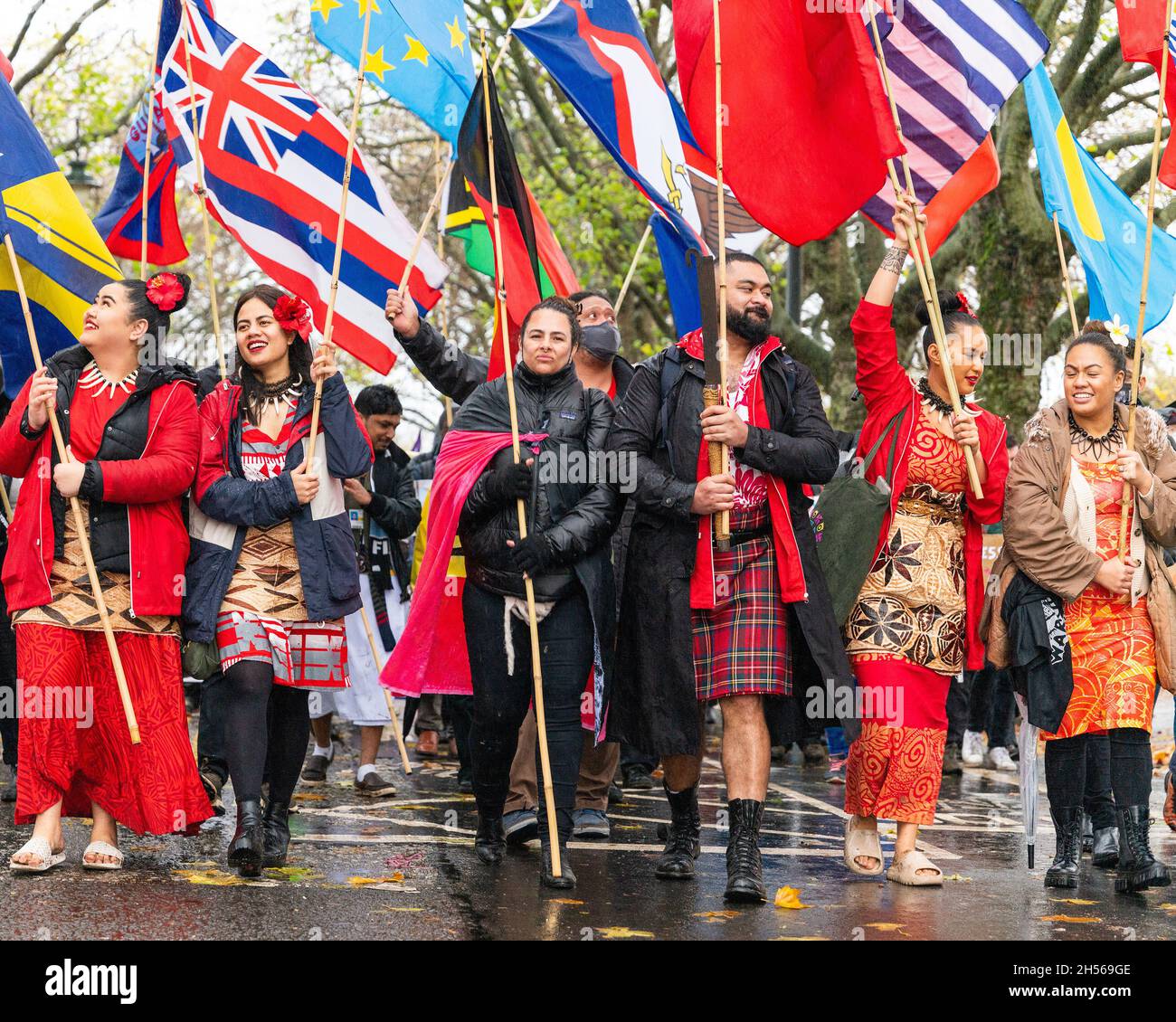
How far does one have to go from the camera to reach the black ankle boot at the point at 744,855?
5969 mm

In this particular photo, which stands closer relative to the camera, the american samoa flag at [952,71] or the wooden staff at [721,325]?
the wooden staff at [721,325]

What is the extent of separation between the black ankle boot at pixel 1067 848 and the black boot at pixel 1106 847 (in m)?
0.43

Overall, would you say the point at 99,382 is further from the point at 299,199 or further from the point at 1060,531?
the point at 1060,531

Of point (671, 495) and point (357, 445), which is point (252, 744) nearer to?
point (357, 445)

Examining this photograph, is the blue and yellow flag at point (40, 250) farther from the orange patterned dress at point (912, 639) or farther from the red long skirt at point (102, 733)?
the orange patterned dress at point (912, 639)

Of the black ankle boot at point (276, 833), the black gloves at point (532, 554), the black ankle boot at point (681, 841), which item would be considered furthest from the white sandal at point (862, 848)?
the black ankle boot at point (276, 833)

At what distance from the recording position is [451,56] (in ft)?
27.0

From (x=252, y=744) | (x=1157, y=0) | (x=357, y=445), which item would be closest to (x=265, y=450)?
(x=357, y=445)

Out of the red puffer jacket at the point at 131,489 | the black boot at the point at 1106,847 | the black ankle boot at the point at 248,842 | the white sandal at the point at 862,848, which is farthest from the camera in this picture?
the black boot at the point at 1106,847

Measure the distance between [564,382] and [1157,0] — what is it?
314 cm

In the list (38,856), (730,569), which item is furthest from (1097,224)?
(38,856)

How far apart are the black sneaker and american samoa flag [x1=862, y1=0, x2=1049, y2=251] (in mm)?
3974

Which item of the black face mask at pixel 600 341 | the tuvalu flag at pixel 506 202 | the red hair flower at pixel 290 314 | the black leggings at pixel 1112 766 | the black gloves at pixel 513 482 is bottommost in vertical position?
the black leggings at pixel 1112 766
